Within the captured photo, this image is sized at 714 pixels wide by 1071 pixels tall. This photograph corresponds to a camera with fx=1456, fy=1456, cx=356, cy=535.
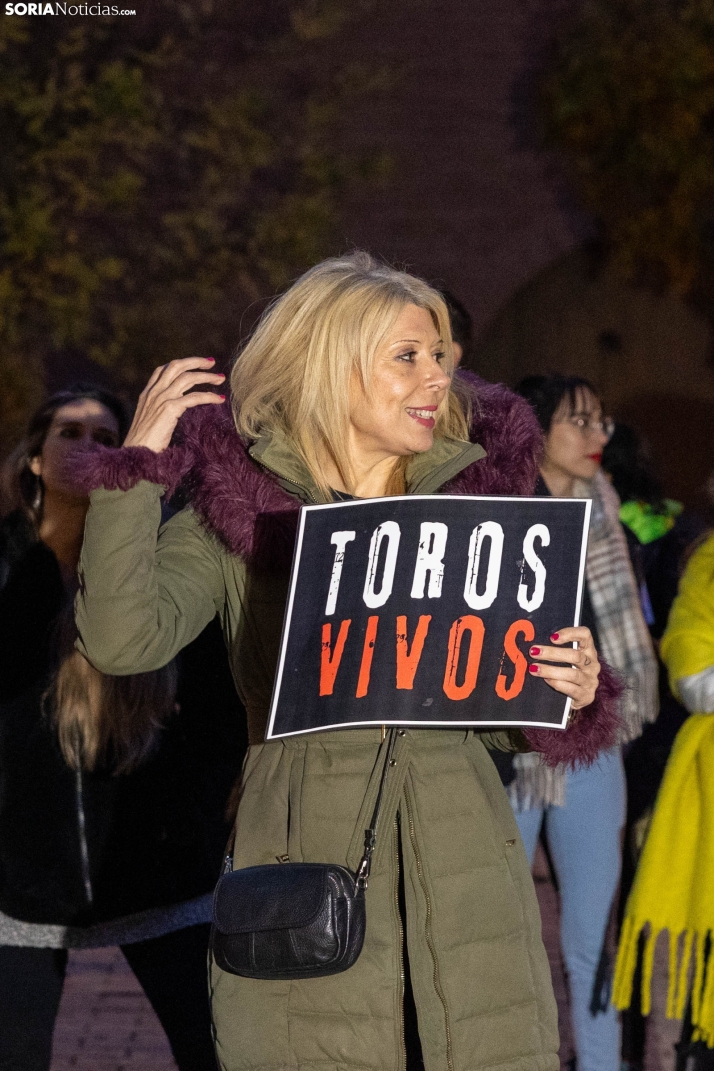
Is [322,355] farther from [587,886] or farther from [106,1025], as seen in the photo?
[106,1025]

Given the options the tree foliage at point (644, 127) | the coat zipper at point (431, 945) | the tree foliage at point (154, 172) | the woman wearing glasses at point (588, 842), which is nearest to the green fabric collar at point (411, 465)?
the coat zipper at point (431, 945)

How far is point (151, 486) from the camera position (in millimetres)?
2512

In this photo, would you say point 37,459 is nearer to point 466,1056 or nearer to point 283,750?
point 283,750

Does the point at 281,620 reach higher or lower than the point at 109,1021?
higher

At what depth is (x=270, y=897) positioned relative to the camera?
240 centimetres

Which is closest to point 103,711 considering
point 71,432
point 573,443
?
point 71,432

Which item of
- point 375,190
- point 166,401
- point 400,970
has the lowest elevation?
point 400,970

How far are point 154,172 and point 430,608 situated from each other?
759 centimetres

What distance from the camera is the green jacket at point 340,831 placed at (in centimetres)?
245

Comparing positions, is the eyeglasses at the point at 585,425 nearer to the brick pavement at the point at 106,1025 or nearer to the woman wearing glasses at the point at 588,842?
the woman wearing glasses at the point at 588,842

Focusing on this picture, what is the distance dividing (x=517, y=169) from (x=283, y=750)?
928cm

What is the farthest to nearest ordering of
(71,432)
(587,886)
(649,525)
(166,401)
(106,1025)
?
(649,525) → (106,1025) → (587,886) → (71,432) → (166,401)

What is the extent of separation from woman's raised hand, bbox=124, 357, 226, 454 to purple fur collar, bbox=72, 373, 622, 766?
0.04 metres

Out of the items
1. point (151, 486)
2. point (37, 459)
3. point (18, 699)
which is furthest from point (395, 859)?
point (37, 459)
